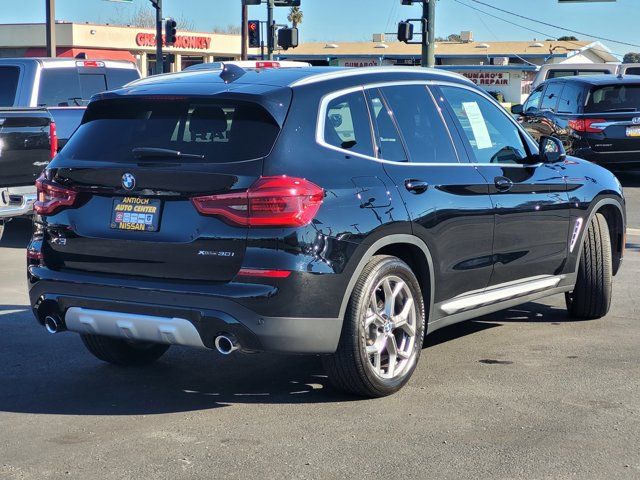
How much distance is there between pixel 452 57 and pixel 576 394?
75201 mm

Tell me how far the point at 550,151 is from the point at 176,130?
2.86m

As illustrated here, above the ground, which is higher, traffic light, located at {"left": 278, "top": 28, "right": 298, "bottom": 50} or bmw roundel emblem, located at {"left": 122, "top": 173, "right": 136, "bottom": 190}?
traffic light, located at {"left": 278, "top": 28, "right": 298, "bottom": 50}

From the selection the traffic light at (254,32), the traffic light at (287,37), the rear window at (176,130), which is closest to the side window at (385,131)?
the rear window at (176,130)

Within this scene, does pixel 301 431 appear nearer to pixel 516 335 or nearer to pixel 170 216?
pixel 170 216

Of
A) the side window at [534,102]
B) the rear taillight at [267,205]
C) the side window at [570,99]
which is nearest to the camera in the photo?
the rear taillight at [267,205]

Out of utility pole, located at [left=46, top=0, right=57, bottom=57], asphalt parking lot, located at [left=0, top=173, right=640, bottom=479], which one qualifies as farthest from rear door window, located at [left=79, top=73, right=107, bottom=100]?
utility pole, located at [left=46, top=0, right=57, bottom=57]

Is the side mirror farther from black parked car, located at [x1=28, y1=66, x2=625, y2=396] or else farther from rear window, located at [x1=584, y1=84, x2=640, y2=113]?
rear window, located at [x1=584, y1=84, x2=640, y2=113]

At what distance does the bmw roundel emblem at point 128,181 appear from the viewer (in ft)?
18.1

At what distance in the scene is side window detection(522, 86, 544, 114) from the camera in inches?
798

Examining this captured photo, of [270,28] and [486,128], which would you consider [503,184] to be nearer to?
[486,128]

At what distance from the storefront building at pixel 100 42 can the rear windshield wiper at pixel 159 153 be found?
5135cm

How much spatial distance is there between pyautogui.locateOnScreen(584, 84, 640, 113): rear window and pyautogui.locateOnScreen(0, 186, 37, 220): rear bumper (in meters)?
10.2

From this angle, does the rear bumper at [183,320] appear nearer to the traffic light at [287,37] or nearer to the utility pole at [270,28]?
the traffic light at [287,37]

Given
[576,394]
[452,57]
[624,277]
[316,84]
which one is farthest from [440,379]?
[452,57]
